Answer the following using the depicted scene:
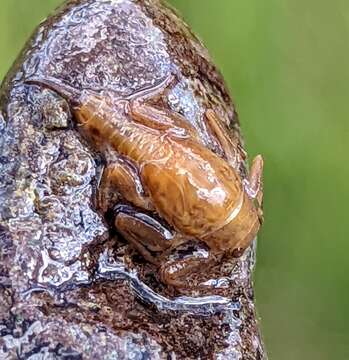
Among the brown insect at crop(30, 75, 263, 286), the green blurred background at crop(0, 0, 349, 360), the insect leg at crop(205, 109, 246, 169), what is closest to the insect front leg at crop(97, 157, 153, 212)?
the brown insect at crop(30, 75, 263, 286)

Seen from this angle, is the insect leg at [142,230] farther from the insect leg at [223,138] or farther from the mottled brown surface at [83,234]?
the insect leg at [223,138]

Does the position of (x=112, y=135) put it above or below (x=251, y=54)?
above

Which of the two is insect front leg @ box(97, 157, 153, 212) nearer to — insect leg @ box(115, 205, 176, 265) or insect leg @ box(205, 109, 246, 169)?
insect leg @ box(115, 205, 176, 265)

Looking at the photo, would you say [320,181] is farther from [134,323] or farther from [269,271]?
[134,323]

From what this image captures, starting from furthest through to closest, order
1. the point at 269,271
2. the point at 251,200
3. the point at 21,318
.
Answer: the point at 269,271
the point at 251,200
the point at 21,318

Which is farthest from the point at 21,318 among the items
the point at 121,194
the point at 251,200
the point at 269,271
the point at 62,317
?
the point at 269,271

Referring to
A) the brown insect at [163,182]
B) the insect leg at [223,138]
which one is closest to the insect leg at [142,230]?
the brown insect at [163,182]

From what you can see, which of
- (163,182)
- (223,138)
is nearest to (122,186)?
(163,182)
